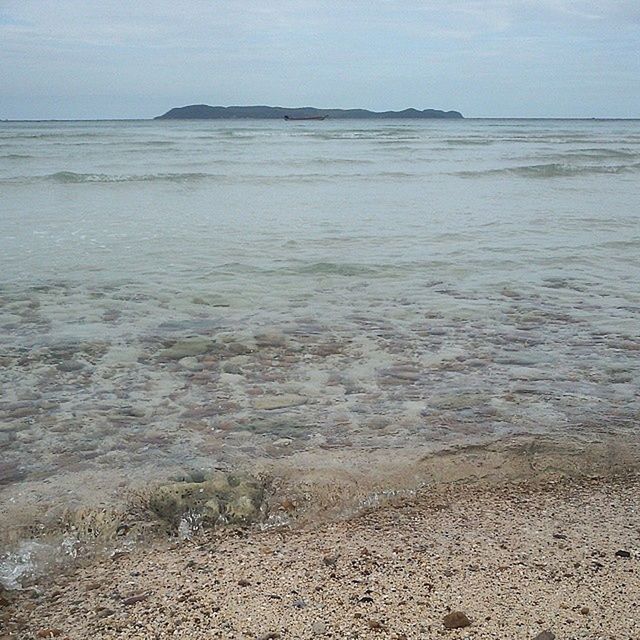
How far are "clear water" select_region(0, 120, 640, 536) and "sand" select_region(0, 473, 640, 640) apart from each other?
24.1 inches

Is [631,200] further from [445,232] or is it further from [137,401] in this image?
[137,401]

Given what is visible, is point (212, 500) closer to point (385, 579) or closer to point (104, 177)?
point (385, 579)

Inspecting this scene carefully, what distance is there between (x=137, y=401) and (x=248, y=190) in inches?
478

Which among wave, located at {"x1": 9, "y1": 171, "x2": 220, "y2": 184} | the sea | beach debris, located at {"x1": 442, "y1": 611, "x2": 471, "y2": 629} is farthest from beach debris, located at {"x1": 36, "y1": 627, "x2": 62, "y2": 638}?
wave, located at {"x1": 9, "y1": 171, "x2": 220, "y2": 184}

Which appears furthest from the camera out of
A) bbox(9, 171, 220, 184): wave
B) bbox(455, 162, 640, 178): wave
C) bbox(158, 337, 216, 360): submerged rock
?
bbox(455, 162, 640, 178): wave

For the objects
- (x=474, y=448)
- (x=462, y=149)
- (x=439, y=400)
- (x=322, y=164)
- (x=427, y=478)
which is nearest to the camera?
(x=427, y=478)

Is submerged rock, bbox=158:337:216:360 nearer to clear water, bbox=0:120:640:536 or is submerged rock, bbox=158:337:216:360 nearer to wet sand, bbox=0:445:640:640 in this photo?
clear water, bbox=0:120:640:536

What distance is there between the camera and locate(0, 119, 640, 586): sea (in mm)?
3588

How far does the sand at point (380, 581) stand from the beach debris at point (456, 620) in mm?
10

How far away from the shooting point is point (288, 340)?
524 centimetres

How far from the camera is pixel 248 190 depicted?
15.8 m

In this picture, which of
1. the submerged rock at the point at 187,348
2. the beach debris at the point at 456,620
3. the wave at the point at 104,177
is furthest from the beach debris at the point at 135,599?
the wave at the point at 104,177

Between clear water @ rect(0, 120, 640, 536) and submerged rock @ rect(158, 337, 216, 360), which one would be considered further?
submerged rock @ rect(158, 337, 216, 360)

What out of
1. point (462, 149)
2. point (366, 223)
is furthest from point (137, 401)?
point (462, 149)
